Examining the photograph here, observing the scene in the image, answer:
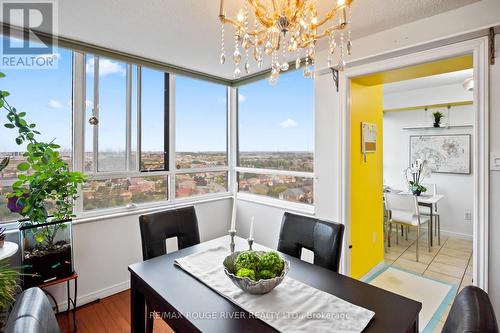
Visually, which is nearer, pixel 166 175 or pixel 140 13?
pixel 140 13

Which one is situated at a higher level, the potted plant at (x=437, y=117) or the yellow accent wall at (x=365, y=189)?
the potted plant at (x=437, y=117)

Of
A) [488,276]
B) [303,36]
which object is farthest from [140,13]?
[488,276]

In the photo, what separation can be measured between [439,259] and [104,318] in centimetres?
386

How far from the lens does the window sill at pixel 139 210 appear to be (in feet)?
7.88

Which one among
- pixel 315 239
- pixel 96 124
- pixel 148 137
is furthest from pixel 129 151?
pixel 315 239

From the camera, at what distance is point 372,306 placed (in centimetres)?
111

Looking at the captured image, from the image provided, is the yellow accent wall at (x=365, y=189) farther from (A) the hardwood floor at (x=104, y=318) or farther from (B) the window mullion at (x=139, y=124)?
(B) the window mullion at (x=139, y=124)

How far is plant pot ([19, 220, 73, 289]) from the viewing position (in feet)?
6.24

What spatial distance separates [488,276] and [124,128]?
323cm

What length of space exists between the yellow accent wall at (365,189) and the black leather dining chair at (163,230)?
1541mm

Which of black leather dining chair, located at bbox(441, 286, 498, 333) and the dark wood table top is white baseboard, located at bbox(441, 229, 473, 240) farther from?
black leather dining chair, located at bbox(441, 286, 498, 333)

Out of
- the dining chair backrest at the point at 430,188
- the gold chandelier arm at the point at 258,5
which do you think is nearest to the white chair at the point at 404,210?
the dining chair backrest at the point at 430,188

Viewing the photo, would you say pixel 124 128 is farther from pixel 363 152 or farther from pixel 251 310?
pixel 363 152

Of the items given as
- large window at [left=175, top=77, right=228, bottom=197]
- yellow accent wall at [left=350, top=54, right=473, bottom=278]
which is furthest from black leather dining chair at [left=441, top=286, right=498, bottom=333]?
large window at [left=175, top=77, right=228, bottom=197]
